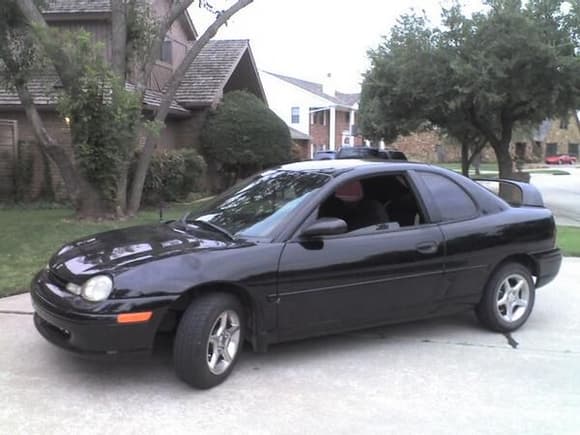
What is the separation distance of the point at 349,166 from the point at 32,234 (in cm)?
710

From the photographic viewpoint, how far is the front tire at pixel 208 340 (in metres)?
3.94

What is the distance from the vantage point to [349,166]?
5.11 m

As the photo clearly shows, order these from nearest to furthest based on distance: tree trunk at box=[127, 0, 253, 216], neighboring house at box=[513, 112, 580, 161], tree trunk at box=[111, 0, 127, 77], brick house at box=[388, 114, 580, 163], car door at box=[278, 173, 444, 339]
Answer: car door at box=[278, 173, 444, 339] < tree trunk at box=[111, 0, 127, 77] < tree trunk at box=[127, 0, 253, 216] < brick house at box=[388, 114, 580, 163] < neighboring house at box=[513, 112, 580, 161]

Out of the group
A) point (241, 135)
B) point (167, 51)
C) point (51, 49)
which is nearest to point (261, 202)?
point (51, 49)

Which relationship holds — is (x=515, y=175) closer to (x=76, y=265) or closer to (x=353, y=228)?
(x=353, y=228)

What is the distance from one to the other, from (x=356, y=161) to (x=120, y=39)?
8.34 meters

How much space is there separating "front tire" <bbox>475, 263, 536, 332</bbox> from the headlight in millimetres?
3287

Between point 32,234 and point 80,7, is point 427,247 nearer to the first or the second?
point 32,234

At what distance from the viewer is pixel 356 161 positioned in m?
5.40

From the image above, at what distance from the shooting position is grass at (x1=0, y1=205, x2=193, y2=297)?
7.34 metres

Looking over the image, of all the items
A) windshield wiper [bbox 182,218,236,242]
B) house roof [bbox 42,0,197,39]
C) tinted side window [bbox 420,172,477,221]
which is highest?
house roof [bbox 42,0,197,39]

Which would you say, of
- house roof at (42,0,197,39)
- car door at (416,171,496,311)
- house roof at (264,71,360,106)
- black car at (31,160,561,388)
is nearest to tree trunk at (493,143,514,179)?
house roof at (42,0,197,39)

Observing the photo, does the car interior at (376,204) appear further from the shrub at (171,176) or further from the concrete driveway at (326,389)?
the shrub at (171,176)

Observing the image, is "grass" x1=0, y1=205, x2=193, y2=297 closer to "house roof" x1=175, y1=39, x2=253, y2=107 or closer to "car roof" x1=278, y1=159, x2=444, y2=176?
"car roof" x1=278, y1=159, x2=444, y2=176
